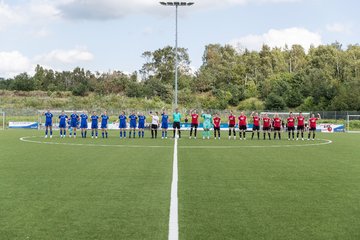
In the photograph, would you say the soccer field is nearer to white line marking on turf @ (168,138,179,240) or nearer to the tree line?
white line marking on turf @ (168,138,179,240)

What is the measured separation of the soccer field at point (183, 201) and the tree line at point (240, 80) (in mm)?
59174

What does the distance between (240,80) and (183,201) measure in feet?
313

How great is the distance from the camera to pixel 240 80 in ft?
334

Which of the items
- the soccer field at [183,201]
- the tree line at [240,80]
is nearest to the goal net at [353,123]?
the tree line at [240,80]

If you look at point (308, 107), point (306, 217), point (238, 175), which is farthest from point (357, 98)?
point (306, 217)

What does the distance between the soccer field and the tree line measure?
5917 cm

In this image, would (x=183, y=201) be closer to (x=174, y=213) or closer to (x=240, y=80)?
(x=174, y=213)

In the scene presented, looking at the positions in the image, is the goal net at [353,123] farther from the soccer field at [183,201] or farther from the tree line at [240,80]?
the soccer field at [183,201]

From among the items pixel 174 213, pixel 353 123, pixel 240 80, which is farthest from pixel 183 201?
pixel 240 80

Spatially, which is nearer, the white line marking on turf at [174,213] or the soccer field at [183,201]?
the white line marking on turf at [174,213]

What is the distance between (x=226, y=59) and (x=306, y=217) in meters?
110

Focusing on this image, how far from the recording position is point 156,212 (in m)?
7.02

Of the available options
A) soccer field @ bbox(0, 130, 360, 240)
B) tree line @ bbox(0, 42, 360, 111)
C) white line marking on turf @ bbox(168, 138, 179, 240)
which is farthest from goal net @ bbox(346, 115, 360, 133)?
white line marking on turf @ bbox(168, 138, 179, 240)

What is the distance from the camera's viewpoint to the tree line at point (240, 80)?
254 feet
